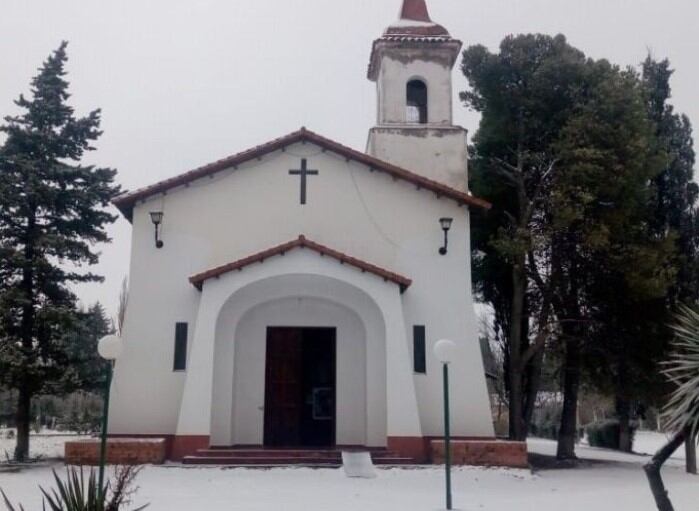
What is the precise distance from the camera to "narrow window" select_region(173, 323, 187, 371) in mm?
15961

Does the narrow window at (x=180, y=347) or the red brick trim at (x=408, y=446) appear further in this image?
the narrow window at (x=180, y=347)

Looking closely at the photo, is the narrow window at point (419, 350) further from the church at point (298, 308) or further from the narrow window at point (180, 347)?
the narrow window at point (180, 347)

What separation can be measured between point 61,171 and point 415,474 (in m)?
10.8

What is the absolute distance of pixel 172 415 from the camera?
15695 millimetres

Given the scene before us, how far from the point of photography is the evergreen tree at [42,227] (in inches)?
638

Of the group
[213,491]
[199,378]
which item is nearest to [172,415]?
[199,378]

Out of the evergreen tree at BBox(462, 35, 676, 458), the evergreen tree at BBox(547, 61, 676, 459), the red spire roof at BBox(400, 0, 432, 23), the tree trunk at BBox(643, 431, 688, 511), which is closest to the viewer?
the tree trunk at BBox(643, 431, 688, 511)

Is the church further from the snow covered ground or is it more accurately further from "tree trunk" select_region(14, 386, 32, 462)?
"tree trunk" select_region(14, 386, 32, 462)

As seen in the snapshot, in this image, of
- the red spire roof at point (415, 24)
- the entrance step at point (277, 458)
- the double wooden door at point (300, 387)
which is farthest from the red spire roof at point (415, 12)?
the entrance step at point (277, 458)

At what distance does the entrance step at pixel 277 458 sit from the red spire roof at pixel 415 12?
14.1 m

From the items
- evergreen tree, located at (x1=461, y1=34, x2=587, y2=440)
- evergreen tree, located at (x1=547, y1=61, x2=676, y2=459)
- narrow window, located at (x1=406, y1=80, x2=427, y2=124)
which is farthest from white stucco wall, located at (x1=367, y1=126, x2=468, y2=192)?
evergreen tree, located at (x1=547, y1=61, x2=676, y2=459)

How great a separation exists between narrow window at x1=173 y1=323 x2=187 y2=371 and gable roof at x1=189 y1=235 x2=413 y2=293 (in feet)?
3.72

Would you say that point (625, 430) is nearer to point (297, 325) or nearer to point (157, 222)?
point (297, 325)

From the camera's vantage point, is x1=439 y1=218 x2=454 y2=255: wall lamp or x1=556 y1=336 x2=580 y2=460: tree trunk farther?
x1=556 y1=336 x2=580 y2=460: tree trunk
